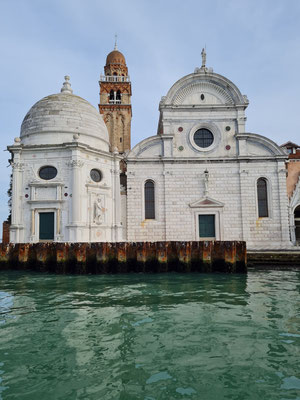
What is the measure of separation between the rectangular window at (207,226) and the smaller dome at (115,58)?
3028 centimetres

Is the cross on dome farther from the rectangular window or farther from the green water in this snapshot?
the green water

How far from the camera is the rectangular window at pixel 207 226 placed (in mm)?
23391

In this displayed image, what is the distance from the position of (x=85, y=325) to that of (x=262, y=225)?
19124mm

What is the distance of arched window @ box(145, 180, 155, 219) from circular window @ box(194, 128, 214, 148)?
16.1 feet

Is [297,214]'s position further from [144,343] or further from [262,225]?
[144,343]

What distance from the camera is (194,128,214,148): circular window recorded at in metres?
24.5

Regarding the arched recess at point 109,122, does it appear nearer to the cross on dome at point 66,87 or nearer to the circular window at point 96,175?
the cross on dome at point 66,87

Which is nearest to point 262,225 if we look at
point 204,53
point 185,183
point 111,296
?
point 185,183

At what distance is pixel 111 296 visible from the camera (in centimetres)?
960

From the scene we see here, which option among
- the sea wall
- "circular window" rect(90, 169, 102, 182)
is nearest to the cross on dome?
"circular window" rect(90, 169, 102, 182)

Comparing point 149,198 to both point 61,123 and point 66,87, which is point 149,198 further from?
point 66,87

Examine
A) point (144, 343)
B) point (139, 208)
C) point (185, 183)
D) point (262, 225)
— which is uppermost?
point (185, 183)

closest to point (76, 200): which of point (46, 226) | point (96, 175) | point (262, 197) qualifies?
point (46, 226)

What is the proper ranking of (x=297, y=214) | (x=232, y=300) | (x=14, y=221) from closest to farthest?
1. (x=232, y=300)
2. (x=14, y=221)
3. (x=297, y=214)
